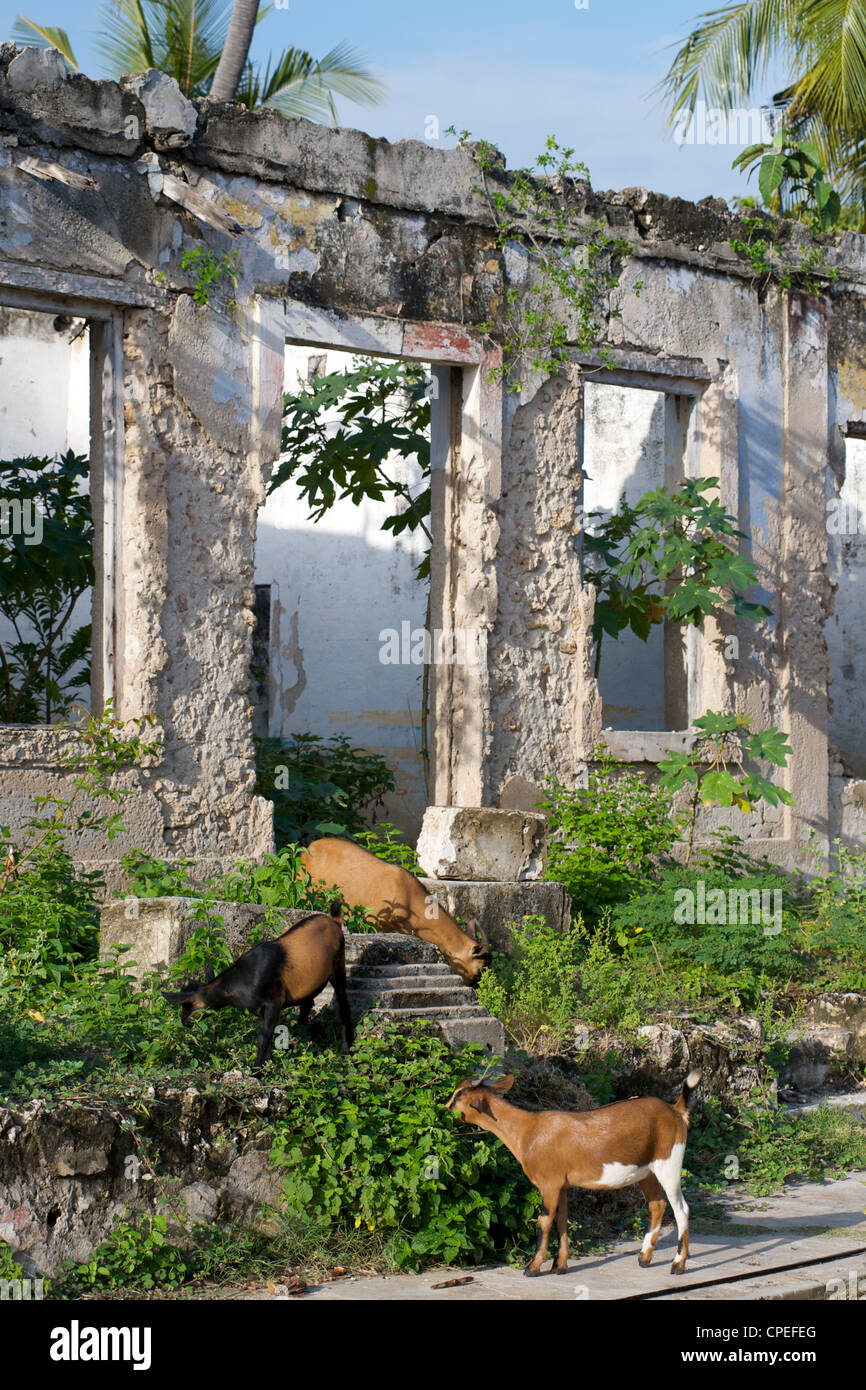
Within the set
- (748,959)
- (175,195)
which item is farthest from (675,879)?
(175,195)

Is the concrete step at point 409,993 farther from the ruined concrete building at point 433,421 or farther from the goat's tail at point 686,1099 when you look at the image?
the ruined concrete building at point 433,421

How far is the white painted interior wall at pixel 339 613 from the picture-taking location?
14719 mm

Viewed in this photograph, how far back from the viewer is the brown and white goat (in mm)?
4930

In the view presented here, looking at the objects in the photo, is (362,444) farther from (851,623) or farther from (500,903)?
(851,623)

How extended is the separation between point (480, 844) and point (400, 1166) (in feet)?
8.64

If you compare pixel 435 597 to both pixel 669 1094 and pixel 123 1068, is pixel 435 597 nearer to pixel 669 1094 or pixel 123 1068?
pixel 669 1094

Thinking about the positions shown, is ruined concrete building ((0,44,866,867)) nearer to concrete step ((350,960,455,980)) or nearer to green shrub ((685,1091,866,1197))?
concrete step ((350,960,455,980))

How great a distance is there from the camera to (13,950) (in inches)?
237

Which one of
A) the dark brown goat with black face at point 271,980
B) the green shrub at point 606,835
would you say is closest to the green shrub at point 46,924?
the dark brown goat with black face at point 271,980

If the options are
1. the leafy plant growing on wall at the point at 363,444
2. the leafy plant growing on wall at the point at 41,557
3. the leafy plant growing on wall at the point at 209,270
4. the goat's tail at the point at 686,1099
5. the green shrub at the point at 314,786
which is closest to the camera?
the goat's tail at the point at 686,1099

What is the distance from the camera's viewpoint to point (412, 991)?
6043 mm

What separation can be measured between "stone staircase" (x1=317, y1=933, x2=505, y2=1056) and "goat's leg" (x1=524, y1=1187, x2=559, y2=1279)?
3.23 ft

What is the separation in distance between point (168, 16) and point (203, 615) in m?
12.9

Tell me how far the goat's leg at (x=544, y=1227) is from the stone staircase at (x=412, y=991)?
983 mm
